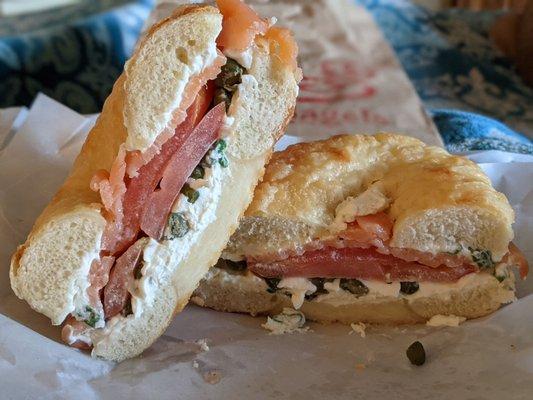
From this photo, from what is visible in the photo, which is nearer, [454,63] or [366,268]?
[366,268]

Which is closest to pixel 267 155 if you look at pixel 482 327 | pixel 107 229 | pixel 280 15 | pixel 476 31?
pixel 107 229

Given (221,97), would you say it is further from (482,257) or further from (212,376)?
(482,257)

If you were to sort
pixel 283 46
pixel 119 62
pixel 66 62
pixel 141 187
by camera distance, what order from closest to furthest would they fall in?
pixel 141 187, pixel 283 46, pixel 66 62, pixel 119 62

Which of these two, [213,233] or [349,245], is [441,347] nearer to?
[349,245]

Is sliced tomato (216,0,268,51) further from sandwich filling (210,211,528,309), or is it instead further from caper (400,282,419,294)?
caper (400,282,419,294)

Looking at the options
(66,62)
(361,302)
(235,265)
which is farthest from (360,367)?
(66,62)

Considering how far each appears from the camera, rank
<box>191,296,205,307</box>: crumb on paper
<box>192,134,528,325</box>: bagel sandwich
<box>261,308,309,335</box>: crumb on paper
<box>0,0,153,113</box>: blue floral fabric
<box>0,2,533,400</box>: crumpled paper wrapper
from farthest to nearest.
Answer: <box>0,0,153,113</box>: blue floral fabric, <box>191,296,205,307</box>: crumb on paper, <box>261,308,309,335</box>: crumb on paper, <box>192,134,528,325</box>: bagel sandwich, <box>0,2,533,400</box>: crumpled paper wrapper

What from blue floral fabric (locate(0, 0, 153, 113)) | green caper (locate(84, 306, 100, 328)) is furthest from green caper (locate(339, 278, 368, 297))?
blue floral fabric (locate(0, 0, 153, 113))
